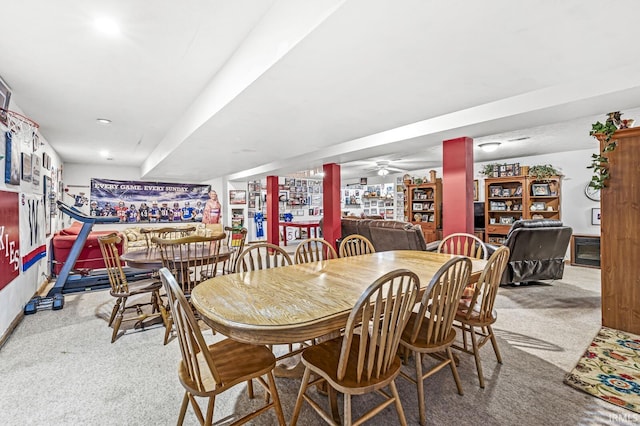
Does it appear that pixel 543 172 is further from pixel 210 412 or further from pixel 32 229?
pixel 32 229

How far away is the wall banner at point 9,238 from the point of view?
8.46 feet

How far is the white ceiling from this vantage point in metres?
1.53

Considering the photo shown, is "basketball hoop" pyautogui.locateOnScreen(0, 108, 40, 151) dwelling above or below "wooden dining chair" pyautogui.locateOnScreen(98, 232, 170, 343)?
above

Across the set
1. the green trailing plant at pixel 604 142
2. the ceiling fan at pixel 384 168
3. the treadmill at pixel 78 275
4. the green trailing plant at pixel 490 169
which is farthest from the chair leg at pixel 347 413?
the green trailing plant at pixel 490 169

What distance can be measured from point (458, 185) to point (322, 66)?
8.01 ft

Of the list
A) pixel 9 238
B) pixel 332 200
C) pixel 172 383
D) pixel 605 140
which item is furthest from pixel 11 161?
pixel 605 140

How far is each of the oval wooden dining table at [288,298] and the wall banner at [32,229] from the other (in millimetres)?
2940

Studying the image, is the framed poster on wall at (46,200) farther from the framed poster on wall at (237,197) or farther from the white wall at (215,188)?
the framed poster on wall at (237,197)

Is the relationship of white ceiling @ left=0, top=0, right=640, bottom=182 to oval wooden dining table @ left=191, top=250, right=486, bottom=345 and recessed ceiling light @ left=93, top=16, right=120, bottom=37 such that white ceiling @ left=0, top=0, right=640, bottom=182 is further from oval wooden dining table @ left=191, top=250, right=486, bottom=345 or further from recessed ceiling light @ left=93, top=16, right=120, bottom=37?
oval wooden dining table @ left=191, top=250, right=486, bottom=345

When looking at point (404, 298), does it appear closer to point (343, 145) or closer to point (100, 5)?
point (100, 5)

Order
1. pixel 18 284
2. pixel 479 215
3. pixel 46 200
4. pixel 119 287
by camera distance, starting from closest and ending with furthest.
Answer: pixel 119 287
pixel 18 284
pixel 46 200
pixel 479 215

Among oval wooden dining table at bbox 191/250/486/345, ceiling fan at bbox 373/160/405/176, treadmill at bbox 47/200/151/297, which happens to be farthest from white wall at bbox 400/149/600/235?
treadmill at bbox 47/200/151/297

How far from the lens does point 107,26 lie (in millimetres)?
1838

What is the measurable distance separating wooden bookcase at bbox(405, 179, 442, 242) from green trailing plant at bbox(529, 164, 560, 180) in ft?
6.06
